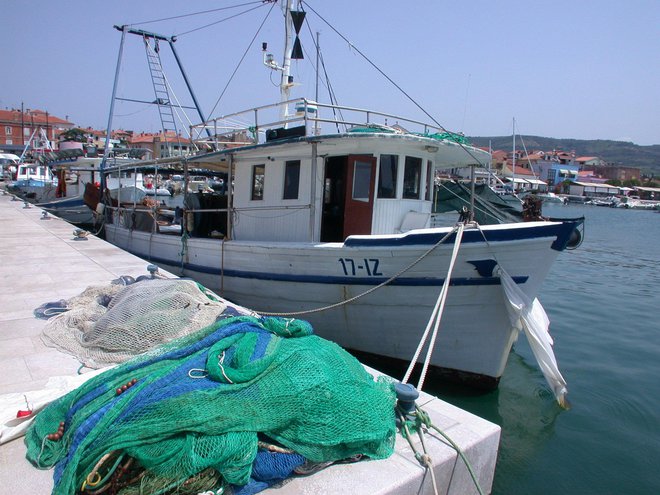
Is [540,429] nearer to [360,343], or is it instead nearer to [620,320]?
A: [360,343]

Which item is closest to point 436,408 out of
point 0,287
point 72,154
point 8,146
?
point 0,287

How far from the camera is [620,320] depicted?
33.8 ft

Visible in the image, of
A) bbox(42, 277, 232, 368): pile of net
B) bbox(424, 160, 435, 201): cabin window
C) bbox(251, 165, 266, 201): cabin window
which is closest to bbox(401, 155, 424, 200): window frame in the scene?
bbox(424, 160, 435, 201): cabin window

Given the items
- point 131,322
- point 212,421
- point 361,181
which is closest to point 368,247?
point 361,181

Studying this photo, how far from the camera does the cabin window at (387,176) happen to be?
273 inches

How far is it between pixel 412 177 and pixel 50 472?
6.07 m

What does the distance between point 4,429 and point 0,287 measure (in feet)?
15.1

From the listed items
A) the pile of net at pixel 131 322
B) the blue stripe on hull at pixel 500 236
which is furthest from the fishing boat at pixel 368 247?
the pile of net at pixel 131 322

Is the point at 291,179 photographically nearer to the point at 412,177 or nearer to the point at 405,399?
the point at 412,177

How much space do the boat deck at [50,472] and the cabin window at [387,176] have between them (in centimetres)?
367

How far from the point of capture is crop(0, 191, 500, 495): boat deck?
2465 millimetres

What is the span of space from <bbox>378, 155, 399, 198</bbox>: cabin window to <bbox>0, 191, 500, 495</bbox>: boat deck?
3673 mm

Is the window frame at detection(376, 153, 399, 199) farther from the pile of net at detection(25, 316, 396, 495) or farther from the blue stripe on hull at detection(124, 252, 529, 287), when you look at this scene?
the pile of net at detection(25, 316, 396, 495)

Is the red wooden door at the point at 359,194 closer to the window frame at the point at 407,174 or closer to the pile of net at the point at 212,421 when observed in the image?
the window frame at the point at 407,174
